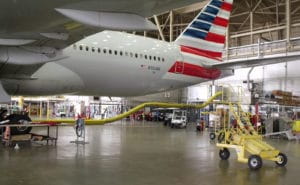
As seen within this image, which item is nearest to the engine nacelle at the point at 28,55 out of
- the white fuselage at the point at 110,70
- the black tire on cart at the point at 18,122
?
the white fuselage at the point at 110,70

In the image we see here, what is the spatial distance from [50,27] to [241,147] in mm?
6420

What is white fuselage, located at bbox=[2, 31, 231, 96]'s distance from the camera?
1181 centimetres

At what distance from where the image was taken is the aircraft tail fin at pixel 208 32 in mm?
16866

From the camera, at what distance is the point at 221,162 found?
10.1 metres

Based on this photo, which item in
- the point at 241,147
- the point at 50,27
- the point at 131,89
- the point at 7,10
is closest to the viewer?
the point at 7,10

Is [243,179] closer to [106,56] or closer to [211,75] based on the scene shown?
[106,56]

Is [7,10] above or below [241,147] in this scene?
above

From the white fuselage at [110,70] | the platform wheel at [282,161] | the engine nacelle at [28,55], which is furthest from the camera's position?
the white fuselage at [110,70]

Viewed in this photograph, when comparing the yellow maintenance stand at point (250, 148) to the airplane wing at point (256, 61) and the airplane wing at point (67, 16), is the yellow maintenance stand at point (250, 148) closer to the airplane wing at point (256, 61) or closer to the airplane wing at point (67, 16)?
the airplane wing at point (256, 61)

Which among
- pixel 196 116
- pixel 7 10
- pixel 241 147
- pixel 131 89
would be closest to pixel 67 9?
pixel 7 10

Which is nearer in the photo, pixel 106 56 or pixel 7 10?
pixel 7 10

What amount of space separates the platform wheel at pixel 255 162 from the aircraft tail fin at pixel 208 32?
8013 millimetres

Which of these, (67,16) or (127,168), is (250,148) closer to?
(127,168)

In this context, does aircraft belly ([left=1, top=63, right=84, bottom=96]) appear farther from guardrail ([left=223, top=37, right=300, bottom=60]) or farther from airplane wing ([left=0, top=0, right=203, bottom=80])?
guardrail ([left=223, top=37, right=300, bottom=60])
